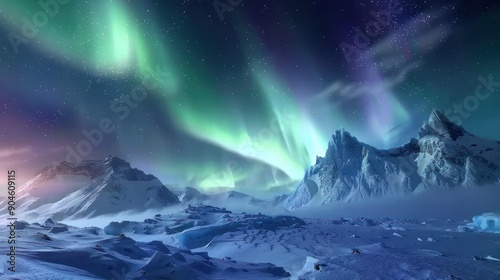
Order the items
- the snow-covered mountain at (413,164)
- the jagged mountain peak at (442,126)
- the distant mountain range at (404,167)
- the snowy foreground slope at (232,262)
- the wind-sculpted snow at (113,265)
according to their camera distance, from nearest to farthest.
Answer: the wind-sculpted snow at (113,265)
the snowy foreground slope at (232,262)
the snow-covered mountain at (413,164)
the distant mountain range at (404,167)
the jagged mountain peak at (442,126)

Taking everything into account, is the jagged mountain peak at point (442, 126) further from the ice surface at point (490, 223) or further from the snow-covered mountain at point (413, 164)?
the ice surface at point (490, 223)

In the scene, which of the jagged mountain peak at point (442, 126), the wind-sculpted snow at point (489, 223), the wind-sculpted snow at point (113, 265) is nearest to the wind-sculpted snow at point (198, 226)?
the wind-sculpted snow at point (113, 265)

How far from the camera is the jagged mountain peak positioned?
18512 cm

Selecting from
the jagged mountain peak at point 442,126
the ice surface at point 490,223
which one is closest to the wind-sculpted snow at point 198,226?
the ice surface at point 490,223

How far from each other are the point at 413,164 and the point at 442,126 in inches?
1220

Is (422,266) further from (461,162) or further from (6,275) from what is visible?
(461,162)

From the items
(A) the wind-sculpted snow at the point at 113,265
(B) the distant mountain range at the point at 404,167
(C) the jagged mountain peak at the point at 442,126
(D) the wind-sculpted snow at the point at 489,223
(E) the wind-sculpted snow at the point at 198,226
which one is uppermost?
(C) the jagged mountain peak at the point at 442,126

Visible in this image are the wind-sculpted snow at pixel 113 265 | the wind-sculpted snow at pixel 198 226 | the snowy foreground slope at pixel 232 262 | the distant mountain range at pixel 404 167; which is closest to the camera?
the wind-sculpted snow at pixel 113 265

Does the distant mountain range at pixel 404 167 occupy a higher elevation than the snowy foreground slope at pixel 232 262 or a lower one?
higher

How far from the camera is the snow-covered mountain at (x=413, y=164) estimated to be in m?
171

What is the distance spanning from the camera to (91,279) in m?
15.1

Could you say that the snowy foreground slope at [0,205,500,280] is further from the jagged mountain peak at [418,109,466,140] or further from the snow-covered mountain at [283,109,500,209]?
the jagged mountain peak at [418,109,466,140]

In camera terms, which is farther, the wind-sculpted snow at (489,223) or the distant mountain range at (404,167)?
the distant mountain range at (404,167)

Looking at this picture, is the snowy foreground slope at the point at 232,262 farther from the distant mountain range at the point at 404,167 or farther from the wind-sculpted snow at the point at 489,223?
the distant mountain range at the point at 404,167
